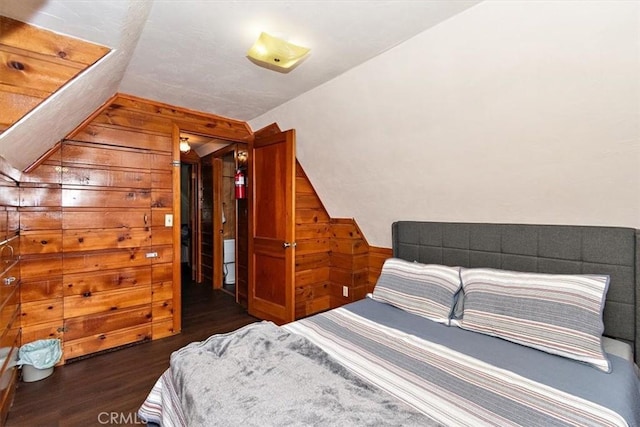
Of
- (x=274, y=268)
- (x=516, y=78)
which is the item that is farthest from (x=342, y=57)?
(x=274, y=268)

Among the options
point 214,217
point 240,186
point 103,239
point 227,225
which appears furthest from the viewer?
point 227,225

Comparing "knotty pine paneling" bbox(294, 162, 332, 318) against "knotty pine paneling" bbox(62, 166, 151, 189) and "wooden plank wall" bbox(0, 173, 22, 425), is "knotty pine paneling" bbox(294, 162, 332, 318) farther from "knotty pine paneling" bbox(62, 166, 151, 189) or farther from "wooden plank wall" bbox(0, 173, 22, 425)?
"wooden plank wall" bbox(0, 173, 22, 425)

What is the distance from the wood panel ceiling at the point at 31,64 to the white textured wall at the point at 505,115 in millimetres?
1665

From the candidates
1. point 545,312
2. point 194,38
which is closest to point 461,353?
point 545,312

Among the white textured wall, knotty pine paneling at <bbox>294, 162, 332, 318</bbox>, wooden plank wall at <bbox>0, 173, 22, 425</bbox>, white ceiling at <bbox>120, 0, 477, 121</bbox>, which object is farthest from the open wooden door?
wooden plank wall at <bbox>0, 173, 22, 425</bbox>

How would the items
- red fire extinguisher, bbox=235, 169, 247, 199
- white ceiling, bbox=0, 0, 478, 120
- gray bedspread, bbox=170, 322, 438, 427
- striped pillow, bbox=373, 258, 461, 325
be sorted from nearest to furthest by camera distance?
gray bedspread, bbox=170, 322, 438, 427
white ceiling, bbox=0, 0, 478, 120
striped pillow, bbox=373, 258, 461, 325
red fire extinguisher, bbox=235, 169, 247, 199

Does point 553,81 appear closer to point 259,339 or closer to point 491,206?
point 491,206

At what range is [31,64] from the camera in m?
1.36

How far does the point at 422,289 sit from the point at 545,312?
0.73m

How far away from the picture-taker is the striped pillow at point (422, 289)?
2.04m

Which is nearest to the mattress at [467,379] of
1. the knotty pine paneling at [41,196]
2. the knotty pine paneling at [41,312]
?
the knotty pine paneling at [41,312]

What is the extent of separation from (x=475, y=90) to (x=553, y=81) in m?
0.37

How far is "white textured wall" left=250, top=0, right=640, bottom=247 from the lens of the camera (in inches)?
53.4

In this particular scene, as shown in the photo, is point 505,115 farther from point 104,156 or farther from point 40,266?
point 40,266
